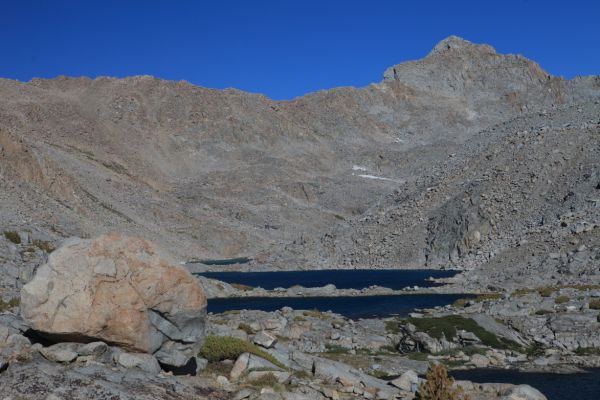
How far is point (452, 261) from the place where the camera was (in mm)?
82125

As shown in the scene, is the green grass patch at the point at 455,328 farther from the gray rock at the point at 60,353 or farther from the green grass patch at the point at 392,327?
the gray rock at the point at 60,353

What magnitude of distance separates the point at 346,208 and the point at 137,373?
154023mm

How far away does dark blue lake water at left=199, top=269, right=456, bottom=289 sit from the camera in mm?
71750

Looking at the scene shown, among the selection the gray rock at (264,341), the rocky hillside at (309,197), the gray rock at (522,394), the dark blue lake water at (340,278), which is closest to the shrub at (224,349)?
the gray rock at (264,341)

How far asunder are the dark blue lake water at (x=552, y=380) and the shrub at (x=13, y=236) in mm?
32182

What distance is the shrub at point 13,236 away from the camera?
43562 millimetres

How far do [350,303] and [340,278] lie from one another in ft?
75.0

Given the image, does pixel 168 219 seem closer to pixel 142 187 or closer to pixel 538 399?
pixel 142 187

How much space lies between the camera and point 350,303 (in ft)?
187

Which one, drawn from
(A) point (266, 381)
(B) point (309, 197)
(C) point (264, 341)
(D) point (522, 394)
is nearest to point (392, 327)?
(C) point (264, 341)

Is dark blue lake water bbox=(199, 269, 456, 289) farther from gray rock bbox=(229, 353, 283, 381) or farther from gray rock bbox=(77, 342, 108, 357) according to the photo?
gray rock bbox=(77, 342, 108, 357)

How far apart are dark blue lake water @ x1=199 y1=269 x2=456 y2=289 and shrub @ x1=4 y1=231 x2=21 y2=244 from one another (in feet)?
116

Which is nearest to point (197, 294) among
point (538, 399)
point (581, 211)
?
point (538, 399)

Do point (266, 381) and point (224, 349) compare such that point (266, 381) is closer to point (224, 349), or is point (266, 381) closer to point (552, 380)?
point (224, 349)
